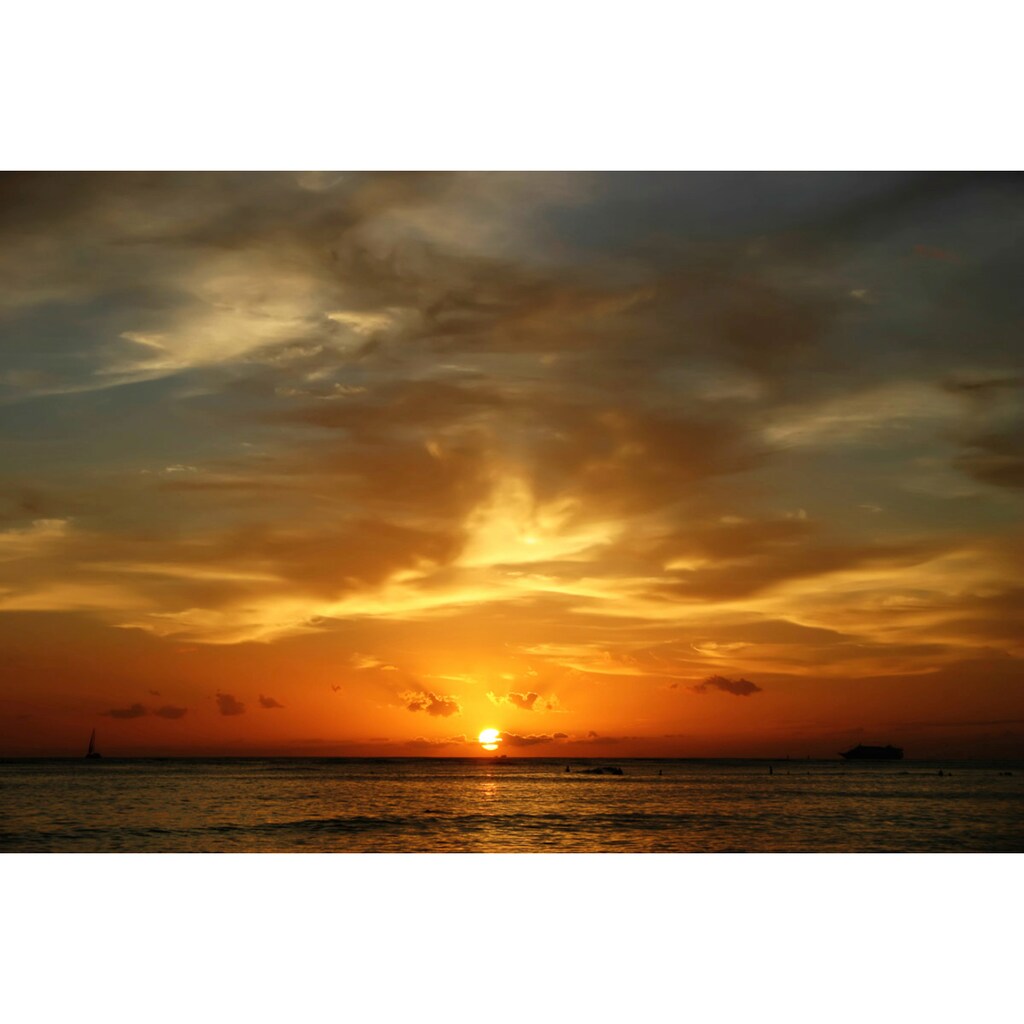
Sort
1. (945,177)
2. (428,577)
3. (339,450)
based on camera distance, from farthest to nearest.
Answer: (428,577), (339,450), (945,177)

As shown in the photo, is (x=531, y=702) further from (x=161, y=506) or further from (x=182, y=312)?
(x=182, y=312)

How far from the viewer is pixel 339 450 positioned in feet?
36.8

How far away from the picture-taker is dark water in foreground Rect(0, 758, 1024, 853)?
14195 millimetres

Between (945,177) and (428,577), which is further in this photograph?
(428,577)

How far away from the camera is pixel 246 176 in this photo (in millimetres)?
9766

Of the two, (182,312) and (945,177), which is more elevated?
(945,177)

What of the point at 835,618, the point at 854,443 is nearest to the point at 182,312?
the point at 854,443

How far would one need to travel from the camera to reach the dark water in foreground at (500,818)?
1420 centimetres

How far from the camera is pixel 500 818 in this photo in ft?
67.5

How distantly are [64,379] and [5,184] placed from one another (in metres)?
1.91

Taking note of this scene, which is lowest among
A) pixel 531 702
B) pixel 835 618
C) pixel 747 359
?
pixel 531 702

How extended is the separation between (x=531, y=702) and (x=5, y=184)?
908cm

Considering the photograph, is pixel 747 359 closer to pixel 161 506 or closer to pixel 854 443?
pixel 854 443

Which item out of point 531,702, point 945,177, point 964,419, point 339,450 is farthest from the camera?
point 531,702
